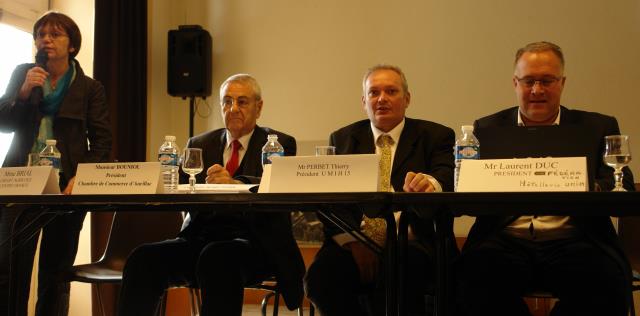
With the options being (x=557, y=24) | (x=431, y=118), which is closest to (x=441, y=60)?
(x=431, y=118)

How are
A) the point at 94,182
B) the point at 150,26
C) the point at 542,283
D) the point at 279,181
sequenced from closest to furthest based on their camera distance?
the point at 279,181 → the point at 94,182 → the point at 542,283 → the point at 150,26

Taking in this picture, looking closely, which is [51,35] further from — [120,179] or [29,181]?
[120,179]

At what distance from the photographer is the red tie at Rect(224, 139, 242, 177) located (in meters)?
2.43

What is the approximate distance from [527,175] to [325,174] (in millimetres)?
479

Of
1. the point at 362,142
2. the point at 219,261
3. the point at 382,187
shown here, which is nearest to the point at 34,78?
the point at 219,261

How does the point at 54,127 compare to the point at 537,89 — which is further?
the point at 54,127

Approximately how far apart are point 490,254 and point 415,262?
0.74 feet

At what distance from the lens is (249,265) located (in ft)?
6.64

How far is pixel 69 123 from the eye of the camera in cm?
249

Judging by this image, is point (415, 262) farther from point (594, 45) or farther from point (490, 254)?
point (594, 45)

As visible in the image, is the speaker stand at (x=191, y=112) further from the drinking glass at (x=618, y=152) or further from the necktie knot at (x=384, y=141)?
the drinking glass at (x=618, y=152)

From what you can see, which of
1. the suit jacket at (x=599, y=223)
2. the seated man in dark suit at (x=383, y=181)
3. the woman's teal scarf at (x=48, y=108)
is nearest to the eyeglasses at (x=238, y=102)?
the seated man in dark suit at (x=383, y=181)

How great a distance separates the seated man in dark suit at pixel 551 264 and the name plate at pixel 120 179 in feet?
2.91

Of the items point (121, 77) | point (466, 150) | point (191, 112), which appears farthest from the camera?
point (191, 112)
